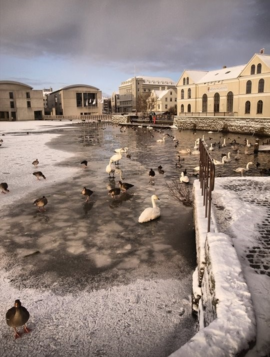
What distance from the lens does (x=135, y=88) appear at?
367 feet

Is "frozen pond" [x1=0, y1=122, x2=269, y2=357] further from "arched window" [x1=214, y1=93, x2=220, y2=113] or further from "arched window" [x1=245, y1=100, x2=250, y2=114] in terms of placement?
"arched window" [x1=214, y1=93, x2=220, y2=113]

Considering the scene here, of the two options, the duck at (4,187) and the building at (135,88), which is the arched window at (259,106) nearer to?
the duck at (4,187)

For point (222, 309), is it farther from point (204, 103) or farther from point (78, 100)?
point (78, 100)

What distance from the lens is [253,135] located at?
3528cm

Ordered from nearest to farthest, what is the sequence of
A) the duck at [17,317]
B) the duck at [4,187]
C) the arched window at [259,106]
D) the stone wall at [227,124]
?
the duck at [17,317] < the duck at [4,187] < the stone wall at [227,124] < the arched window at [259,106]

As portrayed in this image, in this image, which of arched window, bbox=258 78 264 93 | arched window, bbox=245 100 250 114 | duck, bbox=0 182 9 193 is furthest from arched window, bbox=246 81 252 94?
duck, bbox=0 182 9 193

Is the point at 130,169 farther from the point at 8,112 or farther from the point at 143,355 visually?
the point at 8,112

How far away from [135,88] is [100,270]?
11209 centimetres

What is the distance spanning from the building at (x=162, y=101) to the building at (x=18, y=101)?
34850 mm

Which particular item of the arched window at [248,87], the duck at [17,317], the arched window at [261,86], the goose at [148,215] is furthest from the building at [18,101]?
the duck at [17,317]

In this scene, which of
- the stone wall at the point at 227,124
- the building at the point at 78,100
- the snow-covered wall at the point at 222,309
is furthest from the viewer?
the building at the point at 78,100

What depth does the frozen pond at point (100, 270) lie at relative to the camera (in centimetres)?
438

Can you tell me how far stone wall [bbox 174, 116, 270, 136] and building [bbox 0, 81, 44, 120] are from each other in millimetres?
50524

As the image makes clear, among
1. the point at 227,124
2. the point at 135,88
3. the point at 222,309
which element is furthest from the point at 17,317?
the point at 135,88
